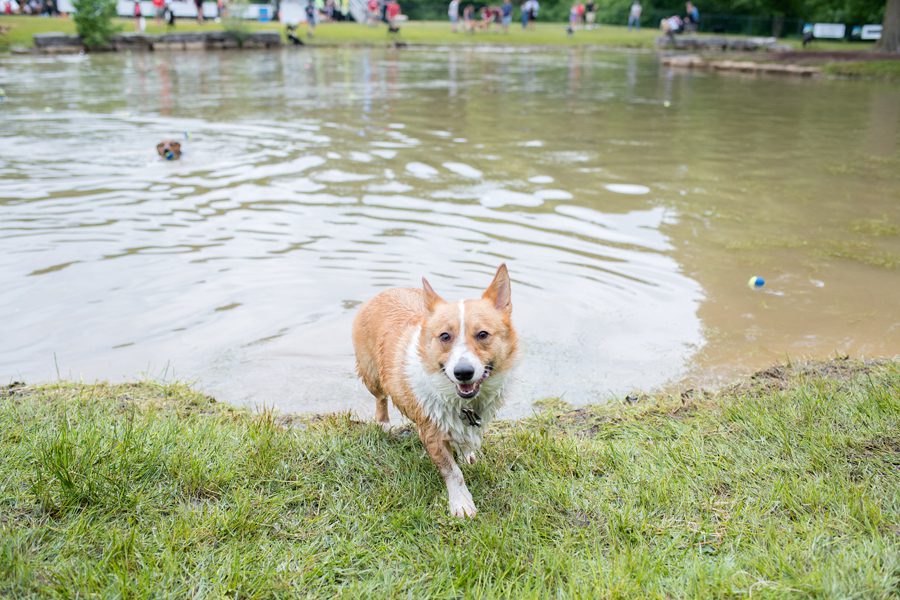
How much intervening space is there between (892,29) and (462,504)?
34673 mm

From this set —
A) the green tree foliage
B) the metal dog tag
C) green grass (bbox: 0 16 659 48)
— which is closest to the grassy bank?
green grass (bbox: 0 16 659 48)

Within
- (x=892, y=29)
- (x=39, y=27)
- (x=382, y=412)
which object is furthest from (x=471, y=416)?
(x=39, y=27)

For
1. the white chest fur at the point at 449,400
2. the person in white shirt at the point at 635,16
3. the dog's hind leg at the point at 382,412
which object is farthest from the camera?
the person in white shirt at the point at 635,16

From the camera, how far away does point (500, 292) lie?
3.81 meters

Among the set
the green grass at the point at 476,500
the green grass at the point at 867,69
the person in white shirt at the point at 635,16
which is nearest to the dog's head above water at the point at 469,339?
the green grass at the point at 476,500

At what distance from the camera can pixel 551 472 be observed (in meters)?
3.81

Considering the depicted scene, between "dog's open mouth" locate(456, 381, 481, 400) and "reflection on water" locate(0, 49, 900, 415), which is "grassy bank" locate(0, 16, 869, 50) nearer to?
"reflection on water" locate(0, 49, 900, 415)

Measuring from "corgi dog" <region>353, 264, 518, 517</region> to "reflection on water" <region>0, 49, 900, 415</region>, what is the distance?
1.40 feet

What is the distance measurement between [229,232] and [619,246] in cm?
447

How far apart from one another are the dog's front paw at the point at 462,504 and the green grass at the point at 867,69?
26.4 m

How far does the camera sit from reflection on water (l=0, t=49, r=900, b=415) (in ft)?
19.4

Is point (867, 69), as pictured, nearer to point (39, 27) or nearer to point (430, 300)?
point (430, 300)

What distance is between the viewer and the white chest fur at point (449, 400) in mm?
3650

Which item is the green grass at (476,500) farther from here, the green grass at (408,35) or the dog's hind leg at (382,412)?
the green grass at (408,35)
